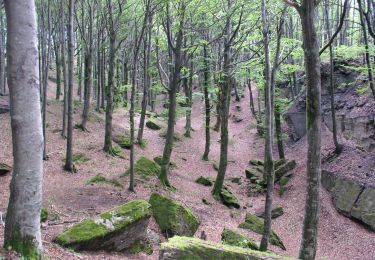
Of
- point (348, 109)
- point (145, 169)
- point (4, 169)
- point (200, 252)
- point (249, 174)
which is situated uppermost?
point (348, 109)

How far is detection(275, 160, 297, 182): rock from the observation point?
738 inches

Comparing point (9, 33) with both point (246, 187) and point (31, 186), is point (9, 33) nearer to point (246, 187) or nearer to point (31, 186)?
point (31, 186)

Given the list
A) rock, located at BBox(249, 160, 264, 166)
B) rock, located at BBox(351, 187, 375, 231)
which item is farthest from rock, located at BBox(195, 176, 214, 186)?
rock, located at BBox(351, 187, 375, 231)

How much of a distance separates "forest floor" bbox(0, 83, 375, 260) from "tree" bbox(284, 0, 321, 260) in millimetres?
3881

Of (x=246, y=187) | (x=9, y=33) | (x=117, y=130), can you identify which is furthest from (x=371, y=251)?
(x=117, y=130)

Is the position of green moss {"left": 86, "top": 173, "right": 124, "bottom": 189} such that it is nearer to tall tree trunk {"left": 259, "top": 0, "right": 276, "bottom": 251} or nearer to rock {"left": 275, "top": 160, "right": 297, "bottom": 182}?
tall tree trunk {"left": 259, "top": 0, "right": 276, "bottom": 251}

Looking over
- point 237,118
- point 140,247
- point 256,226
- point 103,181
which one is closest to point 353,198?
point 256,226

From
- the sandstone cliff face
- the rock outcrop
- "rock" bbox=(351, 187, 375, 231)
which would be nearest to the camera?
"rock" bbox=(351, 187, 375, 231)

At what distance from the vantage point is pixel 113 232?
7.52 meters

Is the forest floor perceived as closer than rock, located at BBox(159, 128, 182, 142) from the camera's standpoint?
Yes

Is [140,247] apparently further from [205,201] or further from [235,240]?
[205,201]

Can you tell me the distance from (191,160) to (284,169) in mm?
5715

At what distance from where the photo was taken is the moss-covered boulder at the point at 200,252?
4.60 metres

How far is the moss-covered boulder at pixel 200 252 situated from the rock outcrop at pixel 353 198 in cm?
1001
